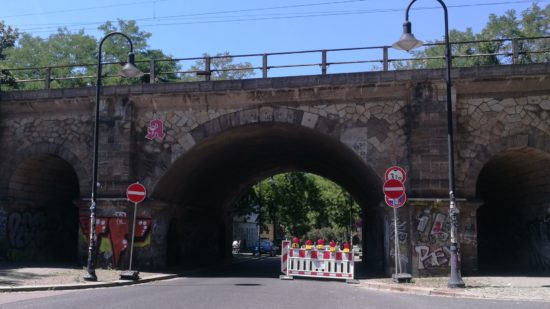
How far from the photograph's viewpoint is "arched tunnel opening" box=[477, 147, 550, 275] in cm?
1856

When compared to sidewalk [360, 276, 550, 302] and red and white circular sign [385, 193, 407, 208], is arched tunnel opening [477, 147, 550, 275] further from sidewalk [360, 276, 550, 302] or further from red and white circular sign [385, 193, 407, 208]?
red and white circular sign [385, 193, 407, 208]

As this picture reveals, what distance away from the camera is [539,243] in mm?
19078

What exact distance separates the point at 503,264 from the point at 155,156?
44.3ft

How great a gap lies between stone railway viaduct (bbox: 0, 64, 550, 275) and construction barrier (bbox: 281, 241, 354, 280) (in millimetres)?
1435

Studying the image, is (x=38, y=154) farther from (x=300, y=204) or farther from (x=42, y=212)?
(x=300, y=204)

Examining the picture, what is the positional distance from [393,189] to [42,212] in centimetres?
1450

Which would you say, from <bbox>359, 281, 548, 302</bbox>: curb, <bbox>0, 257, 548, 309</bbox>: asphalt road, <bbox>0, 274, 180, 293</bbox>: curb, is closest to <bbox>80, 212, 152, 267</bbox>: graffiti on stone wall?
<bbox>0, 274, 180, 293</bbox>: curb

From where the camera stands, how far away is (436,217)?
17.5 metres

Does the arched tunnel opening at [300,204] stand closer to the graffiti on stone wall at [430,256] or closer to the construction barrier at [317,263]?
the construction barrier at [317,263]

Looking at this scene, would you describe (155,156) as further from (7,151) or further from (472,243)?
(472,243)

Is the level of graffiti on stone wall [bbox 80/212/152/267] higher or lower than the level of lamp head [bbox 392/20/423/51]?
lower

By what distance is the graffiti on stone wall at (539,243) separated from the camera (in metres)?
18.5

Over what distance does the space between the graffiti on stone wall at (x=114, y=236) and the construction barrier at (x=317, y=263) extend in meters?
4.90

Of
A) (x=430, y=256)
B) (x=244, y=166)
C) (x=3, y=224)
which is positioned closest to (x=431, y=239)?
(x=430, y=256)
